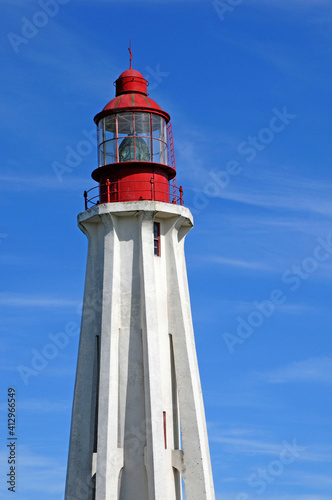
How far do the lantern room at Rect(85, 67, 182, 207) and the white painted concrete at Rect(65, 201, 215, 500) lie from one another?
3.89 feet

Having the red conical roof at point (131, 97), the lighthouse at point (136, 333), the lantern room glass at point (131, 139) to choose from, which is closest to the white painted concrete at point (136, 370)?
the lighthouse at point (136, 333)

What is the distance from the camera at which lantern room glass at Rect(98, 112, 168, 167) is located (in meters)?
47.6

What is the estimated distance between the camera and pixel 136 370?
45188mm

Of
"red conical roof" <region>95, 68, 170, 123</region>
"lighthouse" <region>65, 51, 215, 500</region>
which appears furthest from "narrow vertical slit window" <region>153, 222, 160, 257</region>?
"red conical roof" <region>95, 68, 170, 123</region>

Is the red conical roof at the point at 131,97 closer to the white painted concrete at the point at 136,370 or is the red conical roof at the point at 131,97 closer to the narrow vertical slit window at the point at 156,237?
the white painted concrete at the point at 136,370

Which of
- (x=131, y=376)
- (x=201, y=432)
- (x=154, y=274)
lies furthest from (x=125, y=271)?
(x=201, y=432)

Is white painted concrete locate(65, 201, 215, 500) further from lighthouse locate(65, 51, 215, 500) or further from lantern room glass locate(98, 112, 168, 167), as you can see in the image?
lantern room glass locate(98, 112, 168, 167)

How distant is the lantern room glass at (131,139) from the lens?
47625 millimetres

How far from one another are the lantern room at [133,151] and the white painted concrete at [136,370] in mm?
1187

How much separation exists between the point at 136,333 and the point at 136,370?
147 cm

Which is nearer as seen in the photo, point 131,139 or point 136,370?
point 136,370

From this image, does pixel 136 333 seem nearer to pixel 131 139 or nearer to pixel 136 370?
pixel 136 370

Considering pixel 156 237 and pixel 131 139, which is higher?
pixel 131 139

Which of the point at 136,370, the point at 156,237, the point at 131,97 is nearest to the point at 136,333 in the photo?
the point at 136,370
